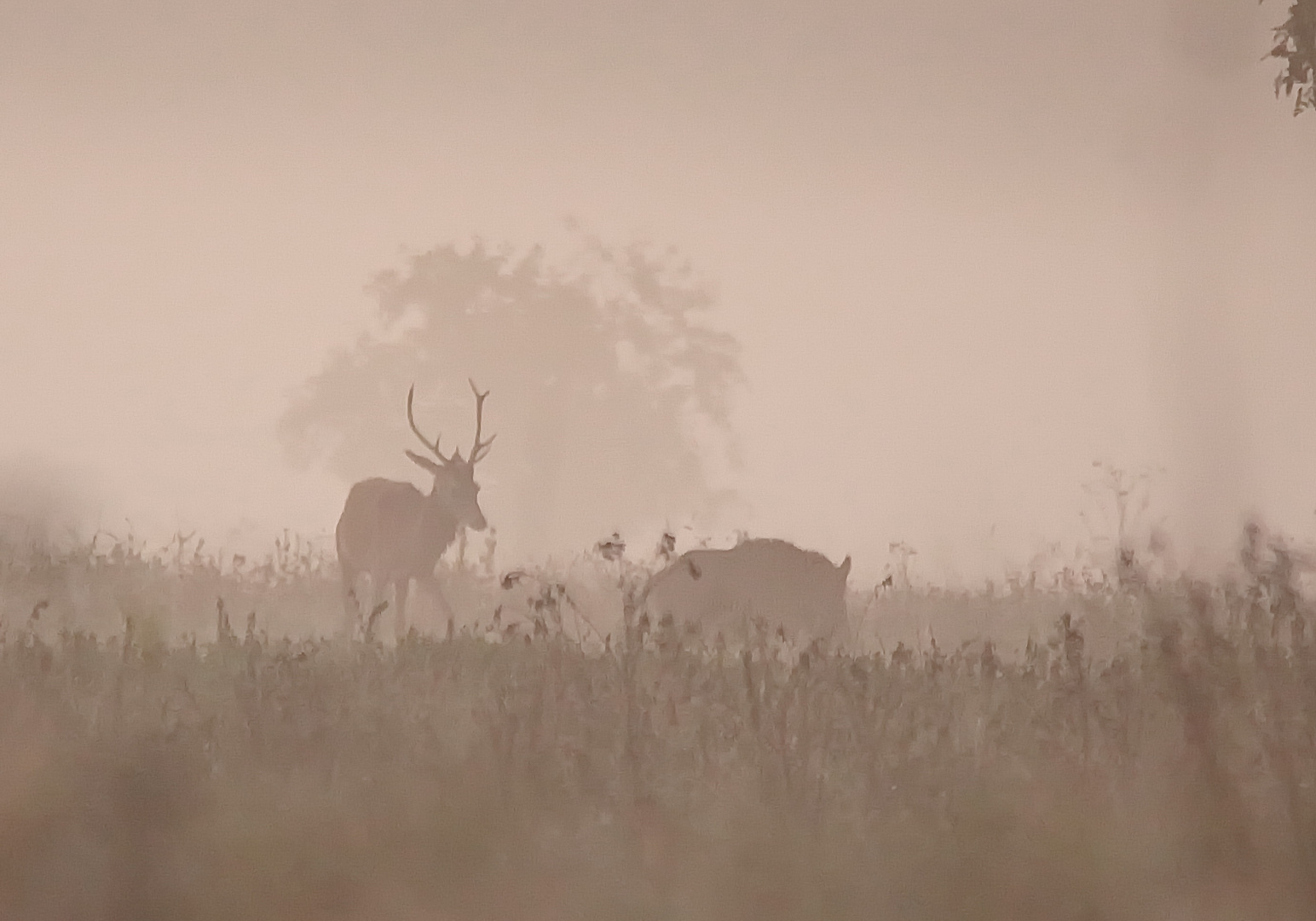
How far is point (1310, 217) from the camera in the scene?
394 inches

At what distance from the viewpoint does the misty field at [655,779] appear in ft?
9.35

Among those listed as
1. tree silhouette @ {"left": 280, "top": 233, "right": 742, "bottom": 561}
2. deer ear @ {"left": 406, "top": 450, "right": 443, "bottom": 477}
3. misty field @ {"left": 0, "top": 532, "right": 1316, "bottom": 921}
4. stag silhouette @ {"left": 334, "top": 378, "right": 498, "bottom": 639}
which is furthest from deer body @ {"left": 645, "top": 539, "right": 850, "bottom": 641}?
tree silhouette @ {"left": 280, "top": 233, "right": 742, "bottom": 561}

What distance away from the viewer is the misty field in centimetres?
285

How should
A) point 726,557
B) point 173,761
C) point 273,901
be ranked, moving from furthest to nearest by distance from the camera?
point 726,557, point 173,761, point 273,901

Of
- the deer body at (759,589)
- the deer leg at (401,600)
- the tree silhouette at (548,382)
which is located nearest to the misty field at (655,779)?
the deer body at (759,589)

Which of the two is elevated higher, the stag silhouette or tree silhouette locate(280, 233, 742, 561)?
tree silhouette locate(280, 233, 742, 561)

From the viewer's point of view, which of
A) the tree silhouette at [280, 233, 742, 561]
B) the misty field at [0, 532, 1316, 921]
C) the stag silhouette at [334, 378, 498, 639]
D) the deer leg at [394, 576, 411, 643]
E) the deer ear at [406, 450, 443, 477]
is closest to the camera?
the misty field at [0, 532, 1316, 921]

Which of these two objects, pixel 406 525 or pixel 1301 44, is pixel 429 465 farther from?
pixel 1301 44

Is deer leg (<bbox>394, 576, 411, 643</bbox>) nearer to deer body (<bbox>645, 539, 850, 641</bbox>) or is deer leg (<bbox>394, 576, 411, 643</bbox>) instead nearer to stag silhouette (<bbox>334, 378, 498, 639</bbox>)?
stag silhouette (<bbox>334, 378, 498, 639</bbox>)

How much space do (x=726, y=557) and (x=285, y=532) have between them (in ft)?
15.4

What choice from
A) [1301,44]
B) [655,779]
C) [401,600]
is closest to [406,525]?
[401,600]

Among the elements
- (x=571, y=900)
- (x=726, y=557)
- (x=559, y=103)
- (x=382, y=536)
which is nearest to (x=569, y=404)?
(x=559, y=103)

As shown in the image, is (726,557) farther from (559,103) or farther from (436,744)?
(559,103)

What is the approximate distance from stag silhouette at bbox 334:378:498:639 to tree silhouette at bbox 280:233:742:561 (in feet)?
16.3
